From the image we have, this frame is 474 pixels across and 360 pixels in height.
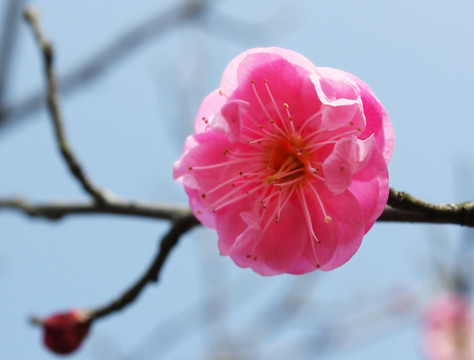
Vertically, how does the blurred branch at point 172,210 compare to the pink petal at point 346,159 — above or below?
below

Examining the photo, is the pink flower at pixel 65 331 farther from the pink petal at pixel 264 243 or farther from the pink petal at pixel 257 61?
the pink petal at pixel 257 61

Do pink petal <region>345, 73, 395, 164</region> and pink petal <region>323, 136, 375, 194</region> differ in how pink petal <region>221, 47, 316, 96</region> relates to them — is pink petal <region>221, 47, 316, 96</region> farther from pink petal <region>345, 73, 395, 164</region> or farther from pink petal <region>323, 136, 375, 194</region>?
pink petal <region>323, 136, 375, 194</region>

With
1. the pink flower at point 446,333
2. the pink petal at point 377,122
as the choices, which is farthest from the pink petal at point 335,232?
the pink flower at point 446,333

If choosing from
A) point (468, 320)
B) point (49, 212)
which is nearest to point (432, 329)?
point (468, 320)

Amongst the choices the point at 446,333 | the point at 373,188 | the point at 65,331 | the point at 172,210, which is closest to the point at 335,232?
the point at 373,188

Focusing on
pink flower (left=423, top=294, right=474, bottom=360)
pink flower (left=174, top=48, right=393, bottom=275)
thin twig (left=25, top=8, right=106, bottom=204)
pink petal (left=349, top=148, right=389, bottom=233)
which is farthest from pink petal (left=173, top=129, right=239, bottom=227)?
pink flower (left=423, top=294, right=474, bottom=360)

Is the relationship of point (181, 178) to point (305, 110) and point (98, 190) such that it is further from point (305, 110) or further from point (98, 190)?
point (98, 190)

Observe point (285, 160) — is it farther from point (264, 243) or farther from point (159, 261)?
point (159, 261)
